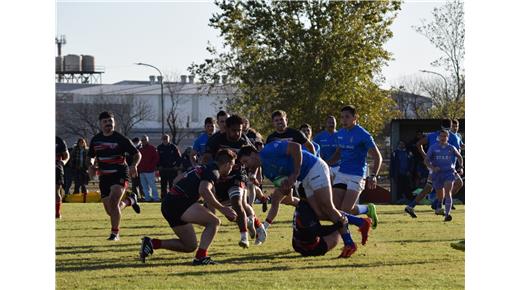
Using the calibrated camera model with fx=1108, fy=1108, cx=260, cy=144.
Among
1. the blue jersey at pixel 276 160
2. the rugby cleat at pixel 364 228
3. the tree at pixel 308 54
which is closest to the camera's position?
the blue jersey at pixel 276 160

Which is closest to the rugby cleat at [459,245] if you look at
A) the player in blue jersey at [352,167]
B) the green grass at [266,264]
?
the green grass at [266,264]

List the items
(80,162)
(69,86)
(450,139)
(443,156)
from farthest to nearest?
1. (69,86)
2. (80,162)
3. (450,139)
4. (443,156)

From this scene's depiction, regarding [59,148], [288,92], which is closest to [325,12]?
[288,92]

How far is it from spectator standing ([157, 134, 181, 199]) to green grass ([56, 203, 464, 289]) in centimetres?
1413

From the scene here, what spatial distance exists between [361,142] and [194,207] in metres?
3.46

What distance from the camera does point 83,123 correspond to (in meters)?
74.9

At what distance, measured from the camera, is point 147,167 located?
3234 cm

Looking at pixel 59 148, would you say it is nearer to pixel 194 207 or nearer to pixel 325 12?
pixel 194 207

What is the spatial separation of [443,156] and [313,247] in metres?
9.04

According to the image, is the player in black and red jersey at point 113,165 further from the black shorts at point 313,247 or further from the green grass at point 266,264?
the black shorts at point 313,247

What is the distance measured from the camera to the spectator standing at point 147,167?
106ft

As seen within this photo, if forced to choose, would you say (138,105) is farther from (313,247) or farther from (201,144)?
(313,247)

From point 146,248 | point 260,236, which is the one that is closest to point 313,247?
point 260,236

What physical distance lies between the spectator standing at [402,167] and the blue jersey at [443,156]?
1085cm
